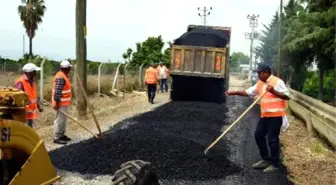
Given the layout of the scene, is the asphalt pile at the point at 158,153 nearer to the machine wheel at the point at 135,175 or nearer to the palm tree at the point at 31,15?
the machine wheel at the point at 135,175

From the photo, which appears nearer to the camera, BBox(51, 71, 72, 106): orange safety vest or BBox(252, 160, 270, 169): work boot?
BBox(252, 160, 270, 169): work boot

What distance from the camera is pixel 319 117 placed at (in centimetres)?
1241

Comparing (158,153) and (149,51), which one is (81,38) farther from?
(149,51)

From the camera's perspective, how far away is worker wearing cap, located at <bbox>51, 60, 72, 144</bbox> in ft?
35.0

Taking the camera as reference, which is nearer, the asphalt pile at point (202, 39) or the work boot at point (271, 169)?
the work boot at point (271, 169)

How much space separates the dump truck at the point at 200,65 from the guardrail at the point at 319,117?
362cm

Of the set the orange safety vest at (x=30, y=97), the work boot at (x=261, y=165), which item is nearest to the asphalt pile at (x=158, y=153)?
the work boot at (x=261, y=165)

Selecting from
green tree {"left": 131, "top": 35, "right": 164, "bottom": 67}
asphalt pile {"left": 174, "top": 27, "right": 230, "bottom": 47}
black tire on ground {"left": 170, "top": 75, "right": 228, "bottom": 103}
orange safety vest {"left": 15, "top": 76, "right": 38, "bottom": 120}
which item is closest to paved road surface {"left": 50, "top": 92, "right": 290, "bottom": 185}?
orange safety vest {"left": 15, "top": 76, "right": 38, "bottom": 120}

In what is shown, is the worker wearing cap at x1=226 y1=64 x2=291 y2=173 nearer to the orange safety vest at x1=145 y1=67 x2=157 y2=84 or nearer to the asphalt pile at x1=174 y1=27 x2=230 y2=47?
the asphalt pile at x1=174 y1=27 x2=230 y2=47

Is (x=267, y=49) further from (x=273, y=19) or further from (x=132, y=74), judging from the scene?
(x=132, y=74)

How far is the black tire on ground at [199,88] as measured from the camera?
786 inches

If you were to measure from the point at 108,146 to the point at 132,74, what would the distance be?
74.4 feet

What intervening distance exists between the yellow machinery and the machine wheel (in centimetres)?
90

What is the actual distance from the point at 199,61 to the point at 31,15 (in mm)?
42220
